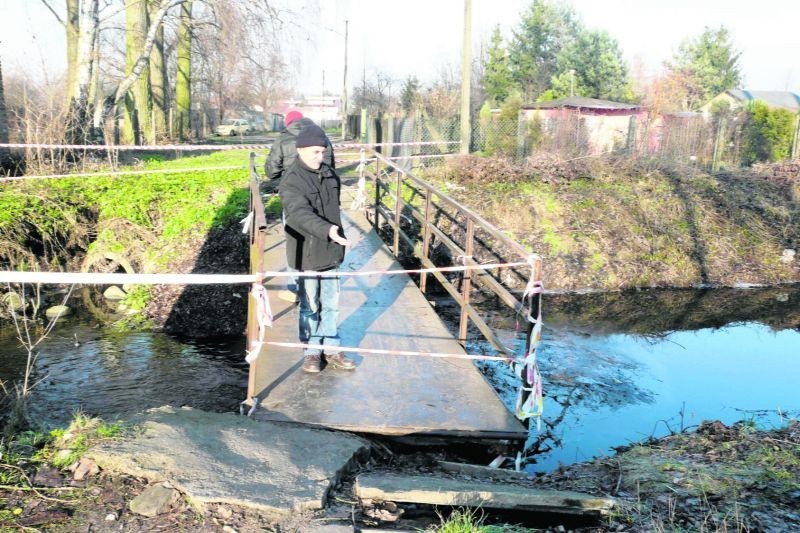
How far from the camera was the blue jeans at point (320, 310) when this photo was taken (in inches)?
199

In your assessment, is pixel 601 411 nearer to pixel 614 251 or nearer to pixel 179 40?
pixel 614 251

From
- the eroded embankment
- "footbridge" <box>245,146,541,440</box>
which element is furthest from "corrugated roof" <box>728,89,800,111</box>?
"footbridge" <box>245,146,541,440</box>

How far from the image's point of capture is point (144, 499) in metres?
3.08

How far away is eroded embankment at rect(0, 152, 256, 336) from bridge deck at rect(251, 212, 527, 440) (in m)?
2.79

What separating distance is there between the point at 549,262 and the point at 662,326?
2970 mm

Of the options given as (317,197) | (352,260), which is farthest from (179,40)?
(317,197)

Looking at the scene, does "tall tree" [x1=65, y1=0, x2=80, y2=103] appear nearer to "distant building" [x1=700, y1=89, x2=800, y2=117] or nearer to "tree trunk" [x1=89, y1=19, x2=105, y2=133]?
"tree trunk" [x1=89, y1=19, x2=105, y2=133]

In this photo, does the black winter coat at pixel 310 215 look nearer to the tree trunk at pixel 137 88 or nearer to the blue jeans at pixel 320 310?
the blue jeans at pixel 320 310

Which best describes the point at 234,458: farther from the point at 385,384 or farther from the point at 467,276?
the point at 467,276

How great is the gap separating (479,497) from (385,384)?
5.91 feet

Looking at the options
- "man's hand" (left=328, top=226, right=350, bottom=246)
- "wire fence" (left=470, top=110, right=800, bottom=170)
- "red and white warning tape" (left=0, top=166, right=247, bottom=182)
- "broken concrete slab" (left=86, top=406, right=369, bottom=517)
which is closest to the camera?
"broken concrete slab" (left=86, top=406, right=369, bottom=517)

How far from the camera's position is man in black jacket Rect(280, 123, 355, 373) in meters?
4.79

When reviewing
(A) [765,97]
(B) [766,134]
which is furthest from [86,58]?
(A) [765,97]

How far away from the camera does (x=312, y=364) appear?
17.2 feet
